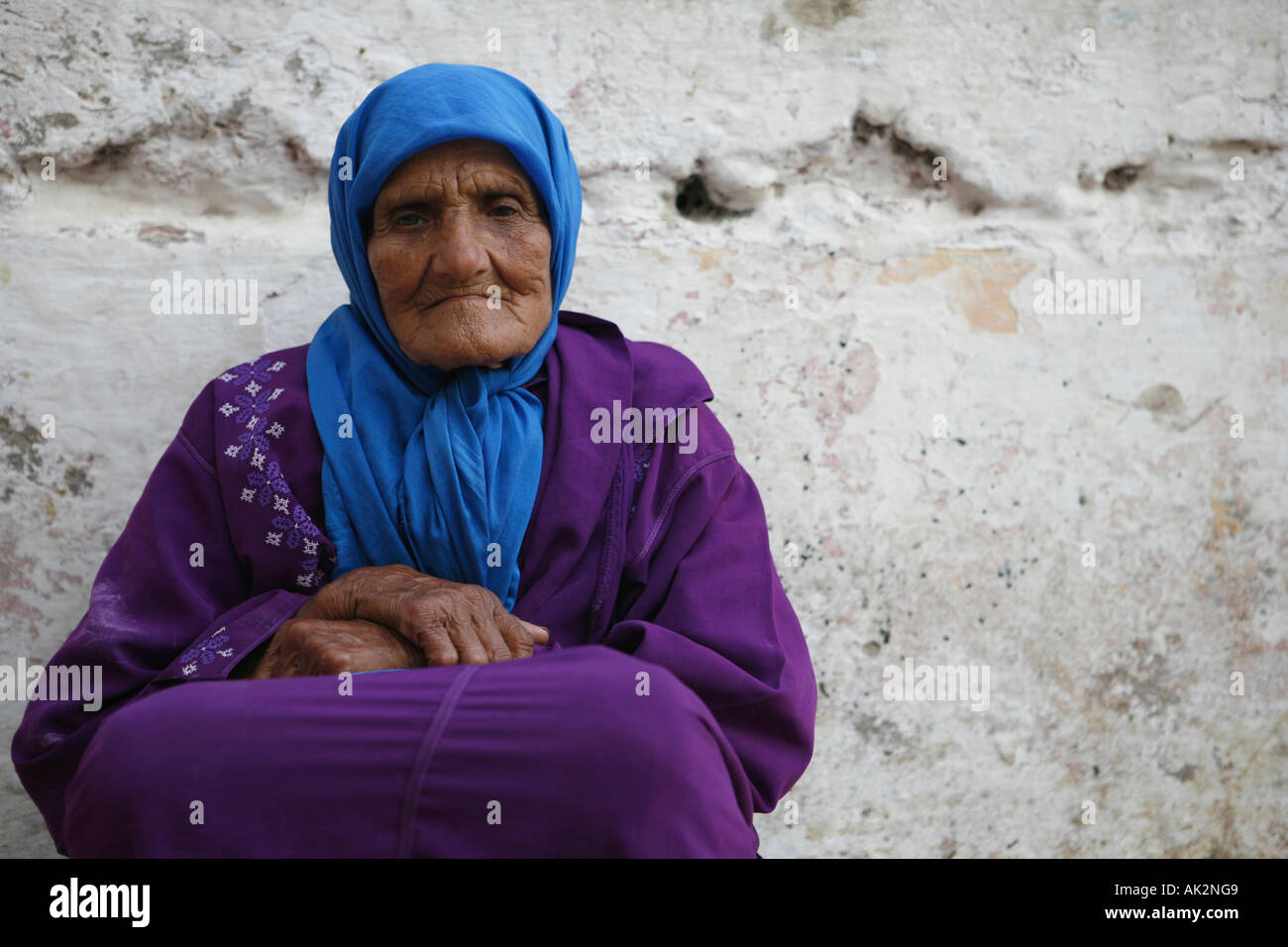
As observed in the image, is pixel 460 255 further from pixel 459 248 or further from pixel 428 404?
pixel 428 404

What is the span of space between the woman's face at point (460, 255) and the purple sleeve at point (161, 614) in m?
0.40

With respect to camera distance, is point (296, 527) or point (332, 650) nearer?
point (332, 650)

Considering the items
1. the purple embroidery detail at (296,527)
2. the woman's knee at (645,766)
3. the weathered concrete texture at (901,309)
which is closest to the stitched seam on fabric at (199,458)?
the purple embroidery detail at (296,527)

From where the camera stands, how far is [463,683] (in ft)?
4.99

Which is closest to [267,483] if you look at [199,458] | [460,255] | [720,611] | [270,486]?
[270,486]

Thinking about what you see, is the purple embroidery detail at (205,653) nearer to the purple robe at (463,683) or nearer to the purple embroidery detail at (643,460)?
the purple robe at (463,683)

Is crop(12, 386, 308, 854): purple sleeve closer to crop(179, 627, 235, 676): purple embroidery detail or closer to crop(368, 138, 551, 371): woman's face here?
crop(179, 627, 235, 676): purple embroidery detail

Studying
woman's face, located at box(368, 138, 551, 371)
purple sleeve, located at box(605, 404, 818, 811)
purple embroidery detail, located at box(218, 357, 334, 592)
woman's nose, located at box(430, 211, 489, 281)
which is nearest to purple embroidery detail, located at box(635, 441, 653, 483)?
purple sleeve, located at box(605, 404, 818, 811)

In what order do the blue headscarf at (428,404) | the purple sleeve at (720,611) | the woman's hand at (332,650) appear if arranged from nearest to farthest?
the woman's hand at (332,650)
the purple sleeve at (720,611)
the blue headscarf at (428,404)

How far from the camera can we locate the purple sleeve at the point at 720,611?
5.81ft

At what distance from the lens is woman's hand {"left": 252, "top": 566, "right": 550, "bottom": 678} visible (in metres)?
1.67

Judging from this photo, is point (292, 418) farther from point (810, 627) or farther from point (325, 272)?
point (810, 627)

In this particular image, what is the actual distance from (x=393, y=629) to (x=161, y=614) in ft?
1.38

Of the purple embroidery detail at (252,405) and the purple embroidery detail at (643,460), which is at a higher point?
the purple embroidery detail at (252,405)
